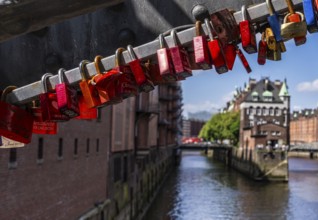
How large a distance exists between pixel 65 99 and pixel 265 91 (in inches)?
4344

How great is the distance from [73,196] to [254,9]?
1696 cm

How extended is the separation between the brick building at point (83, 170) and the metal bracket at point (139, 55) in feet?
17.9

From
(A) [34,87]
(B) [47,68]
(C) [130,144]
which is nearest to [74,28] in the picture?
(B) [47,68]

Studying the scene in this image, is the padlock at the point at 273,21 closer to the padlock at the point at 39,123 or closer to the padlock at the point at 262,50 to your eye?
the padlock at the point at 262,50

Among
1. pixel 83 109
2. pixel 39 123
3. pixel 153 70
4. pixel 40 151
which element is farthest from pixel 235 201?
pixel 153 70

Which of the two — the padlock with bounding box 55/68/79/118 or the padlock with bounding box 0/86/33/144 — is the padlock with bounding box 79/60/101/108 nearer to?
the padlock with bounding box 55/68/79/118

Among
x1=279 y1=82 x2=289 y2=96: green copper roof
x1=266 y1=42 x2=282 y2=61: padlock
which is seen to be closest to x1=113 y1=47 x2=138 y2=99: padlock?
x1=266 y1=42 x2=282 y2=61: padlock

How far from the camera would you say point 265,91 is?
366 feet

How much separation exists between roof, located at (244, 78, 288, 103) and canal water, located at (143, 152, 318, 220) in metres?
48.8

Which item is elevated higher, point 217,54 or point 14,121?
point 217,54

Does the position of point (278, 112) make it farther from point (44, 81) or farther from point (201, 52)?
point (201, 52)

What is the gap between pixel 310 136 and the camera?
143 m

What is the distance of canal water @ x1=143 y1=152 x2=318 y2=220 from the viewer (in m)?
36.2

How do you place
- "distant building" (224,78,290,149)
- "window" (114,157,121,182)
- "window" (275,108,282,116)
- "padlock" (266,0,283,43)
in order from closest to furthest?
"padlock" (266,0,283,43) → "window" (114,157,121,182) → "distant building" (224,78,290,149) → "window" (275,108,282,116)
